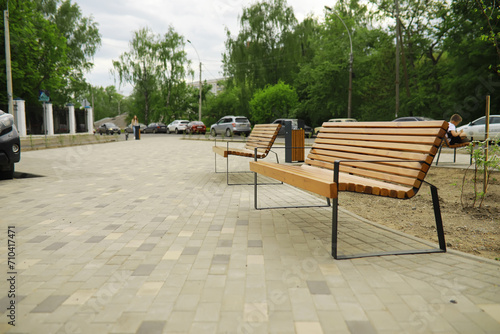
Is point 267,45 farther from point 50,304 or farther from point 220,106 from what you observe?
point 50,304

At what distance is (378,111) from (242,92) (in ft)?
43.0

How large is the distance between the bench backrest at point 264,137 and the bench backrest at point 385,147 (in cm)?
189

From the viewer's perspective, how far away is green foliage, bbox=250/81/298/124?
31.8 metres

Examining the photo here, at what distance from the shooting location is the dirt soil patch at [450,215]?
3544mm

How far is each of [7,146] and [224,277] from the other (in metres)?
6.17

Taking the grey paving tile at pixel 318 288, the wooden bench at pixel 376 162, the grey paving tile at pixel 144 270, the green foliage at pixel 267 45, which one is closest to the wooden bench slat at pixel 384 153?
the wooden bench at pixel 376 162

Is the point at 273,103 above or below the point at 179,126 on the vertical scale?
above

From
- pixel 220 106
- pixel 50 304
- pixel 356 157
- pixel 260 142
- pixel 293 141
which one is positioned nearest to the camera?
pixel 50 304

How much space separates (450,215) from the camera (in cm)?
449

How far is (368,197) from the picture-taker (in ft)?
19.1

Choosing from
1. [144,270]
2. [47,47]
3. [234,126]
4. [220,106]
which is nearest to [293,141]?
[144,270]

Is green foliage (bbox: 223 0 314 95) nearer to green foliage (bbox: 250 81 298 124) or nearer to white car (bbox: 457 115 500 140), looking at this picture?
green foliage (bbox: 250 81 298 124)

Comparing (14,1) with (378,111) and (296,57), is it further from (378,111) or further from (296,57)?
(378,111)

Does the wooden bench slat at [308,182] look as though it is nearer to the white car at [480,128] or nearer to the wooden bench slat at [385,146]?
the wooden bench slat at [385,146]
